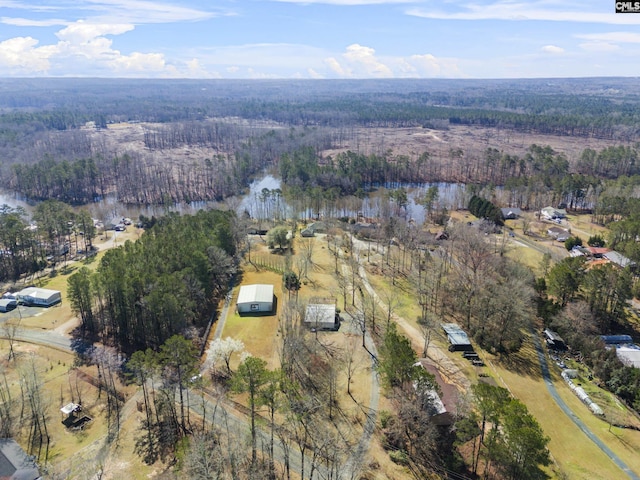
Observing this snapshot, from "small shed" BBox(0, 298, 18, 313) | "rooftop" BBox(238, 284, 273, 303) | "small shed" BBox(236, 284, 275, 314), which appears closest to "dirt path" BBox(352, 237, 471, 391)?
"rooftop" BBox(238, 284, 273, 303)

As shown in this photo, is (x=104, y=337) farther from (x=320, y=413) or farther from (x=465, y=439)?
(x=465, y=439)

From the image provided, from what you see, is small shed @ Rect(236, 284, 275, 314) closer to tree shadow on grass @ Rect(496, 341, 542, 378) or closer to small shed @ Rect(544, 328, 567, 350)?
tree shadow on grass @ Rect(496, 341, 542, 378)

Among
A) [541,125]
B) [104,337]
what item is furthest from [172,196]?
[541,125]

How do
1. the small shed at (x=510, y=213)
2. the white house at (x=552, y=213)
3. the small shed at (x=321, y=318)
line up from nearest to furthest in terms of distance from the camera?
the small shed at (x=321, y=318)
the white house at (x=552, y=213)
the small shed at (x=510, y=213)

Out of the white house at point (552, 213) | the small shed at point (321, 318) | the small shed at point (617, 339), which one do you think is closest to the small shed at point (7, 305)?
the small shed at point (321, 318)

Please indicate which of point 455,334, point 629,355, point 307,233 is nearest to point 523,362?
point 455,334

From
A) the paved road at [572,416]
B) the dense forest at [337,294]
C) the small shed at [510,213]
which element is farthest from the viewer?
the small shed at [510,213]

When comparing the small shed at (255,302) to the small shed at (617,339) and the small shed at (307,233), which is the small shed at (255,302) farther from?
the small shed at (617,339)
